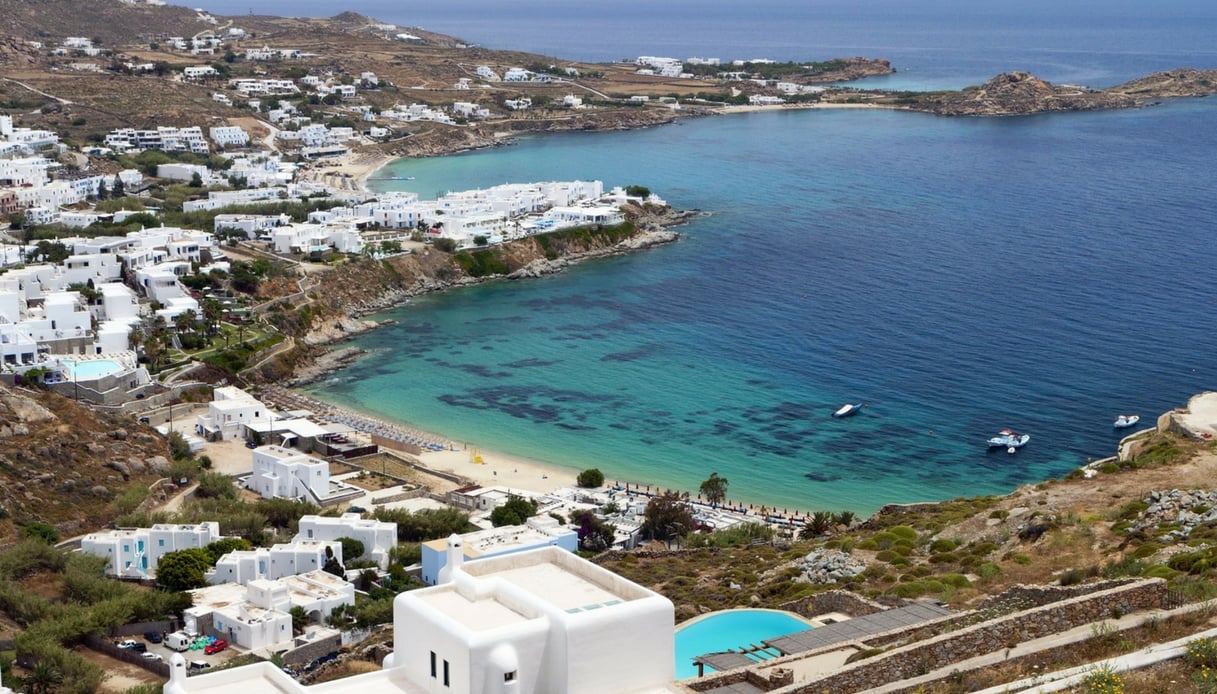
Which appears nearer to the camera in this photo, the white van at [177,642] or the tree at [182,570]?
the white van at [177,642]

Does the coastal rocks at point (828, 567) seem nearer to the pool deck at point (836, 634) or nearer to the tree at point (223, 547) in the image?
the pool deck at point (836, 634)

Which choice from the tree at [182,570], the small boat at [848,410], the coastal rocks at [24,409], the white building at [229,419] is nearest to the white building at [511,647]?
the tree at [182,570]

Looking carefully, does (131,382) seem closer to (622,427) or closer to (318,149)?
(622,427)

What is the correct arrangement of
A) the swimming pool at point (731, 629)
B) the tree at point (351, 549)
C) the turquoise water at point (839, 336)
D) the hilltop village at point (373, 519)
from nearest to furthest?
the hilltop village at point (373, 519)
the swimming pool at point (731, 629)
the tree at point (351, 549)
the turquoise water at point (839, 336)

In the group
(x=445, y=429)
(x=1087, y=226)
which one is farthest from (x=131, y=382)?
(x=1087, y=226)

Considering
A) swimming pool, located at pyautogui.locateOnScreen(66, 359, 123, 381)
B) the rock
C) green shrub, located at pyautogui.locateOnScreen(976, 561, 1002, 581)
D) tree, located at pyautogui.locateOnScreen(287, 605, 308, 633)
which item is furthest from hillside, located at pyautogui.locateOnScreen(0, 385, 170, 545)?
green shrub, located at pyautogui.locateOnScreen(976, 561, 1002, 581)

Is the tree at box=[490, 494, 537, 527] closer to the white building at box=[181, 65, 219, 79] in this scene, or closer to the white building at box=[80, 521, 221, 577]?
the white building at box=[80, 521, 221, 577]
